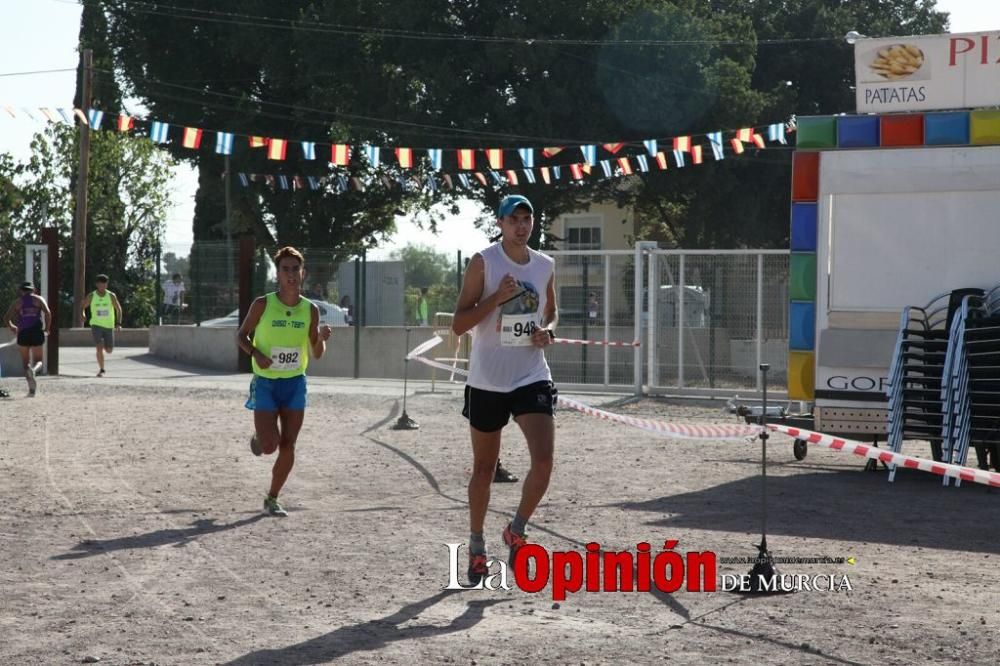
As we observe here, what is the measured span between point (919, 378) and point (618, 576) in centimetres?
547

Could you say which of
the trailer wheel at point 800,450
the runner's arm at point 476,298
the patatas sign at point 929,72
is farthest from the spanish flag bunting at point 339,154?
the runner's arm at point 476,298

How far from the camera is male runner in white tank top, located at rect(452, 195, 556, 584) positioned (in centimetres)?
698

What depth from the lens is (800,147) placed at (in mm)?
12367

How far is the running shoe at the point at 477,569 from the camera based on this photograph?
275 inches

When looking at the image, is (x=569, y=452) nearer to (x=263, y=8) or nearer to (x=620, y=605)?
(x=620, y=605)

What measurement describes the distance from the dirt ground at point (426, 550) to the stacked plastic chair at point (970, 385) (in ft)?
1.52

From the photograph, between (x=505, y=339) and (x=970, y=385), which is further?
(x=970, y=385)

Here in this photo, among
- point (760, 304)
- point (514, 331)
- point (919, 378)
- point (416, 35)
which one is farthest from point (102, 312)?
point (514, 331)

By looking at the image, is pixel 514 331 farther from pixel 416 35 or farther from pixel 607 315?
pixel 416 35

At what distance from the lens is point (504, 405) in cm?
702

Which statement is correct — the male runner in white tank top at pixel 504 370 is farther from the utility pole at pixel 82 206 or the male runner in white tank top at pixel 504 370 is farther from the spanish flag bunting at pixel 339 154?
the utility pole at pixel 82 206

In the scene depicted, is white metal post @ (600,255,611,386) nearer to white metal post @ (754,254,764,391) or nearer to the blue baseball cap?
white metal post @ (754,254,764,391)

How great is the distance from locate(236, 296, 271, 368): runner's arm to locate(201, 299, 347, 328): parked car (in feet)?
58.0

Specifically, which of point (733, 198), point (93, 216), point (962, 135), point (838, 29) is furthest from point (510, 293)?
point (838, 29)
